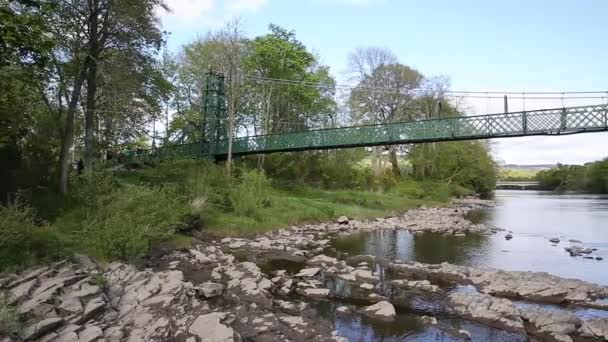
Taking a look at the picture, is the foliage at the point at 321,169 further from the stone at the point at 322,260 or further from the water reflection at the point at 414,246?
the stone at the point at 322,260

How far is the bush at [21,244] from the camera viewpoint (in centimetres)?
941

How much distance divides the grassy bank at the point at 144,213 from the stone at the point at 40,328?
2.40 meters

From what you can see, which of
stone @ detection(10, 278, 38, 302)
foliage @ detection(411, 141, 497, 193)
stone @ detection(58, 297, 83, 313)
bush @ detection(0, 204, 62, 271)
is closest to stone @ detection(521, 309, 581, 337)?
stone @ detection(58, 297, 83, 313)

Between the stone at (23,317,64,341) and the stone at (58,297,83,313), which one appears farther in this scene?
the stone at (58,297,83,313)

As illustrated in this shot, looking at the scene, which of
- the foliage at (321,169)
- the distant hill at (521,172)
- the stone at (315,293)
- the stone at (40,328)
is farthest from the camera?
the distant hill at (521,172)

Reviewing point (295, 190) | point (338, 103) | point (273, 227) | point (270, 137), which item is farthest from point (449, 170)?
point (273, 227)

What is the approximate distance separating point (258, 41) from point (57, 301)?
1196 inches

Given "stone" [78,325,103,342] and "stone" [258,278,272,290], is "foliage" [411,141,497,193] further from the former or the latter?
"stone" [78,325,103,342]

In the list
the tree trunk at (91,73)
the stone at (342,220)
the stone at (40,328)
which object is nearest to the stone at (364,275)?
the stone at (40,328)

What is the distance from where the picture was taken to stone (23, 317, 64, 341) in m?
7.15

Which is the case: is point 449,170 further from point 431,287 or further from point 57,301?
point 57,301

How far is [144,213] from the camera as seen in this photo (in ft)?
46.5

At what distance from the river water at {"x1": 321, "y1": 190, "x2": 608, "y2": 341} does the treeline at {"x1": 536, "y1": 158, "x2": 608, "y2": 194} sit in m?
49.8

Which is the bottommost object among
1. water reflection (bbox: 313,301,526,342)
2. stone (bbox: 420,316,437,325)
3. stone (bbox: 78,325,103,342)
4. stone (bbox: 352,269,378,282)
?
water reflection (bbox: 313,301,526,342)
